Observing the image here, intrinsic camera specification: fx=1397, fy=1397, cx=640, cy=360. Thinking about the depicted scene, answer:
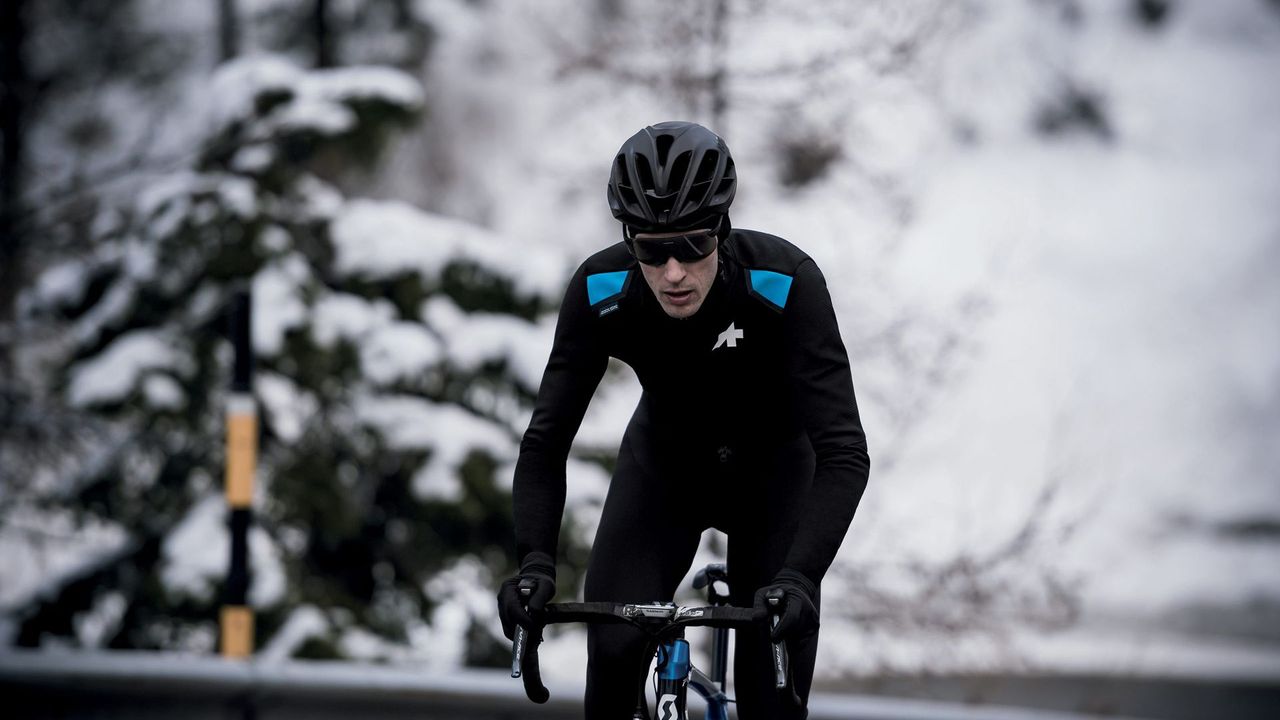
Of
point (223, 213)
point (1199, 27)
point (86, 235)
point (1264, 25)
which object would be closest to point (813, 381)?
point (223, 213)

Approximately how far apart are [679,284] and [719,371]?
1.23ft

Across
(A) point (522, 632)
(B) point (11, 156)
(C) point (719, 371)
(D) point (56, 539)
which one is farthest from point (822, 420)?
(B) point (11, 156)

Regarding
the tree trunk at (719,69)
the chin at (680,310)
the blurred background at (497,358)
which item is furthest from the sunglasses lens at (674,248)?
the tree trunk at (719,69)

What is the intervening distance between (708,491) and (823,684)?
6.08m

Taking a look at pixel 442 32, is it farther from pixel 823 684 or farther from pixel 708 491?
pixel 708 491

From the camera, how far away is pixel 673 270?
3.15 meters

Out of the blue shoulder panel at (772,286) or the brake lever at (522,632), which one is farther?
the blue shoulder panel at (772,286)

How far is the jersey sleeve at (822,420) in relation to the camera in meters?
3.08

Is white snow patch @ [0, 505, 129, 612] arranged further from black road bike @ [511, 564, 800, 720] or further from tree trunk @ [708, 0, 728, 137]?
black road bike @ [511, 564, 800, 720]

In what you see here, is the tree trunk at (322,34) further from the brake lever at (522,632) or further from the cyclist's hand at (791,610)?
the cyclist's hand at (791,610)

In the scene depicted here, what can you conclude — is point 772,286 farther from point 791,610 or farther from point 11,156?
point 11,156

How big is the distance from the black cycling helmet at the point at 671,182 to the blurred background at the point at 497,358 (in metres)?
3.14

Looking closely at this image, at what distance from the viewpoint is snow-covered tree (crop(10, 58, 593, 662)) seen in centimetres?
789

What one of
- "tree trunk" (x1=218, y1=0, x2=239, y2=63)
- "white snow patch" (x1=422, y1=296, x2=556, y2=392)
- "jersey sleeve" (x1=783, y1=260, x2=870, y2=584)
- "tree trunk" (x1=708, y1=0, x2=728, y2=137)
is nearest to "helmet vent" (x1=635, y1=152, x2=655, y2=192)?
"jersey sleeve" (x1=783, y1=260, x2=870, y2=584)
